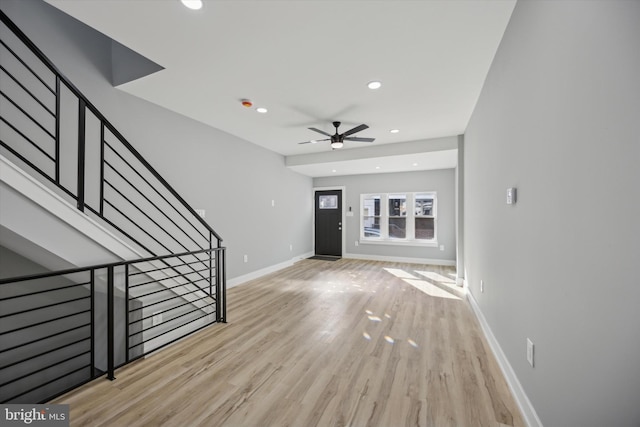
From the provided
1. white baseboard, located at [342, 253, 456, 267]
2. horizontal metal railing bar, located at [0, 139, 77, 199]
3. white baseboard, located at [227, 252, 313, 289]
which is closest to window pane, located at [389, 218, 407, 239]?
white baseboard, located at [342, 253, 456, 267]

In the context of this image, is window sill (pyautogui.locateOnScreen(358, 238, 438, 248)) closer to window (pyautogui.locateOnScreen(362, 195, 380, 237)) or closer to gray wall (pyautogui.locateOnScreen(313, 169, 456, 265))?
gray wall (pyautogui.locateOnScreen(313, 169, 456, 265))

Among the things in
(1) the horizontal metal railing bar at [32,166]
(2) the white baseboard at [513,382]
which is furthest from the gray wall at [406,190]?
(1) the horizontal metal railing bar at [32,166]

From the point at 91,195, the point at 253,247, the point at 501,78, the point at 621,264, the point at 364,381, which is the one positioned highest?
the point at 501,78

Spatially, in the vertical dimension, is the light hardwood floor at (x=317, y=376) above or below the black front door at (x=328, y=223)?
below

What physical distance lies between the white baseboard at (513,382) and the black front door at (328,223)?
5017 mm

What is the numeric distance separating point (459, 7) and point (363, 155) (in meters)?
3.71

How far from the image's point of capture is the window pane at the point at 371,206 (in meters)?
7.35

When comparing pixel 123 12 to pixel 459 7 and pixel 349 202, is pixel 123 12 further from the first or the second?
pixel 349 202

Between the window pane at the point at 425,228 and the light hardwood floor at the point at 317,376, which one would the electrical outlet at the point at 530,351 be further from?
the window pane at the point at 425,228

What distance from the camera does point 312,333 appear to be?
283cm

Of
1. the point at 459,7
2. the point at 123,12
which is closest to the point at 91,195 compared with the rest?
the point at 123,12

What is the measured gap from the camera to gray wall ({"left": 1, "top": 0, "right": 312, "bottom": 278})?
269cm

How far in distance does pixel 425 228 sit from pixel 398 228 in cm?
69

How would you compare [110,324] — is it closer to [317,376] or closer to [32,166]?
[32,166]
